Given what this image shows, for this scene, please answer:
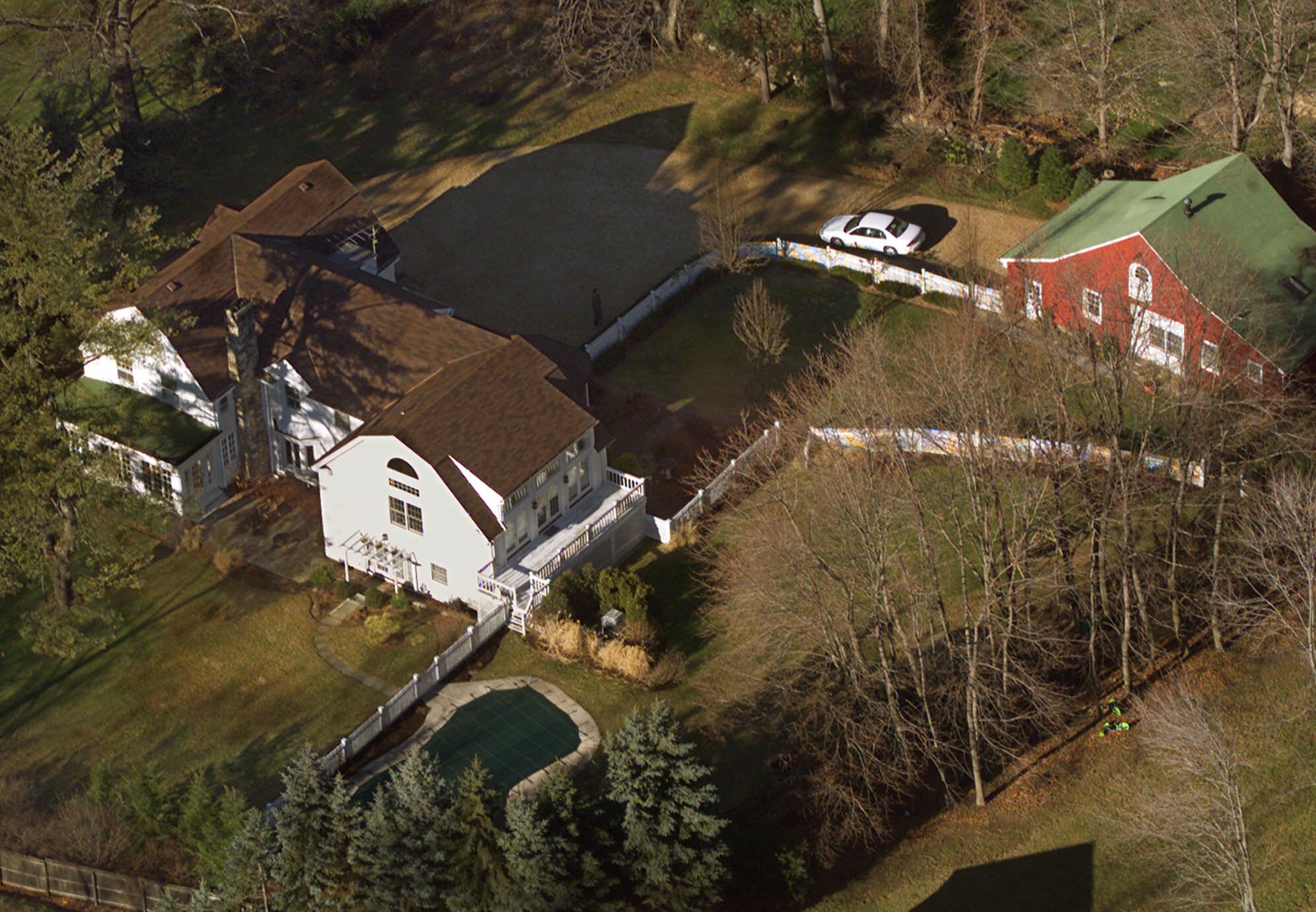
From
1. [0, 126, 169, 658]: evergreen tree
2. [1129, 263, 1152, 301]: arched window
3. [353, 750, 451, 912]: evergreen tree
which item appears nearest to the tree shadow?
[353, 750, 451, 912]: evergreen tree

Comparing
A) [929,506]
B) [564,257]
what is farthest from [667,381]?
[929,506]

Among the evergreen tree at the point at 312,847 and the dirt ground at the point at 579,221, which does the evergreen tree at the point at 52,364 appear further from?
the dirt ground at the point at 579,221

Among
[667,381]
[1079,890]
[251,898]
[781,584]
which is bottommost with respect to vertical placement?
[1079,890]

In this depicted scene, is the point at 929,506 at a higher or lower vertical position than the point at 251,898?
higher

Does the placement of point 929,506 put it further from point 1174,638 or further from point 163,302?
point 163,302

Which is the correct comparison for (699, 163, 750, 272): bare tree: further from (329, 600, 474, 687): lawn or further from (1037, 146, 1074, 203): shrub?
(329, 600, 474, 687): lawn

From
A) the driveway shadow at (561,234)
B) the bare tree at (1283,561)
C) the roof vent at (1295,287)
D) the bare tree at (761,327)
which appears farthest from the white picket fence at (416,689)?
the roof vent at (1295,287)

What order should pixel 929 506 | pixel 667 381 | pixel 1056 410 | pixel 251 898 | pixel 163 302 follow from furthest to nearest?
pixel 667 381
pixel 163 302
pixel 929 506
pixel 1056 410
pixel 251 898
